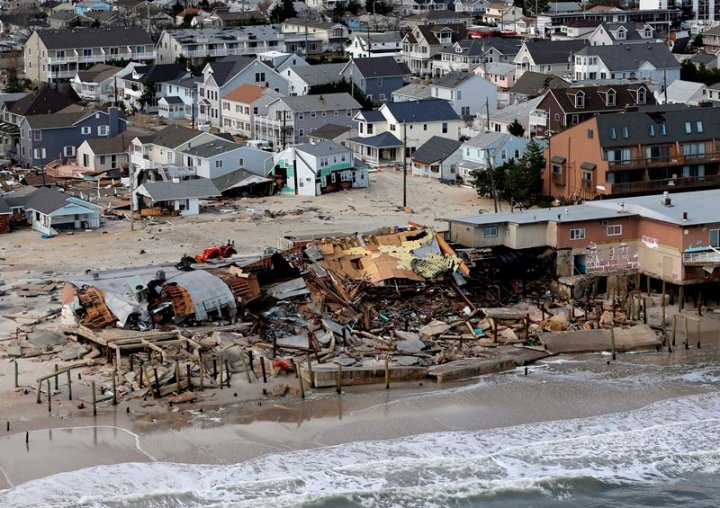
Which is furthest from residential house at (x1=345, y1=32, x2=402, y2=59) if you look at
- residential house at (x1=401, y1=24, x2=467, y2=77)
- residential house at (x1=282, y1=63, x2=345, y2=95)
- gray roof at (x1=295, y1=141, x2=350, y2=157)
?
gray roof at (x1=295, y1=141, x2=350, y2=157)

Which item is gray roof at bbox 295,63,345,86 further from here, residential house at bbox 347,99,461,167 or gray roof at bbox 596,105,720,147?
gray roof at bbox 596,105,720,147

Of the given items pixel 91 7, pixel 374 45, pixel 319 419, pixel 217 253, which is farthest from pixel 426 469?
pixel 91 7

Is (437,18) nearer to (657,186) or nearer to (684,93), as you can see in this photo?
(684,93)

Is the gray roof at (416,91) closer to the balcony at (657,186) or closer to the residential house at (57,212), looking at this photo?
the balcony at (657,186)

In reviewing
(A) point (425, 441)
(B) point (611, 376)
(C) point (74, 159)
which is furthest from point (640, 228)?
(C) point (74, 159)

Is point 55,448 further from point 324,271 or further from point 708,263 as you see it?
point 708,263
